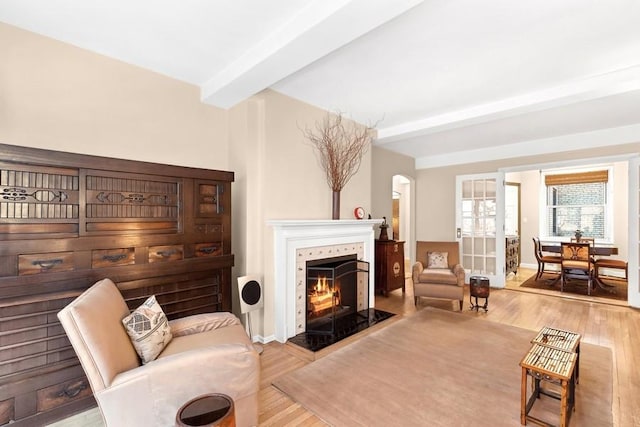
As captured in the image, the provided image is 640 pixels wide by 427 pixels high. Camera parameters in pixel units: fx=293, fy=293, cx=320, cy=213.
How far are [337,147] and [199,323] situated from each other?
2581 millimetres

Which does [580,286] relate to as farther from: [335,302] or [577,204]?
[335,302]

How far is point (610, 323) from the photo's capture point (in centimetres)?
370

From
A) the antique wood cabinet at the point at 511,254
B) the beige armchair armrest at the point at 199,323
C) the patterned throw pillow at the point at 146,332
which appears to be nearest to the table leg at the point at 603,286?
the antique wood cabinet at the point at 511,254

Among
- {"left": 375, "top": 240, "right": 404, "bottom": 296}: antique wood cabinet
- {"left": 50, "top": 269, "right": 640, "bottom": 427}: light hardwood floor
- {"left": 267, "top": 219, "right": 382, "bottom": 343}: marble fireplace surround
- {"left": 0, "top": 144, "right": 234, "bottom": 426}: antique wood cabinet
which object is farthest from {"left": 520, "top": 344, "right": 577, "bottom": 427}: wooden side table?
{"left": 375, "top": 240, "right": 404, "bottom": 296}: antique wood cabinet

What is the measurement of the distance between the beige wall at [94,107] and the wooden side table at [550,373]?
320 centimetres

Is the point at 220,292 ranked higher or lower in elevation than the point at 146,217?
lower

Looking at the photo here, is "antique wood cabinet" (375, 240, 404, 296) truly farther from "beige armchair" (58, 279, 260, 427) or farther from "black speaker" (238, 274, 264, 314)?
"beige armchair" (58, 279, 260, 427)

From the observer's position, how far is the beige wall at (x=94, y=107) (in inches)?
84.1

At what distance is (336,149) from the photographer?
3783mm

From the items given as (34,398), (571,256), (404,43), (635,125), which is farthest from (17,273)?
(571,256)

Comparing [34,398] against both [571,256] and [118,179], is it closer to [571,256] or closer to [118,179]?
[118,179]

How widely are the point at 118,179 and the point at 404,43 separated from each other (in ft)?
8.09

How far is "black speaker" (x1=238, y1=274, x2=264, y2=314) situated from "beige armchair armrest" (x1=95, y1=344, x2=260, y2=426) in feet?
3.72

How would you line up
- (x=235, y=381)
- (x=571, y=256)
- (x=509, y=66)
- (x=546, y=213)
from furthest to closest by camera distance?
(x=546, y=213)
(x=571, y=256)
(x=509, y=66)
(x=235, y=381)
